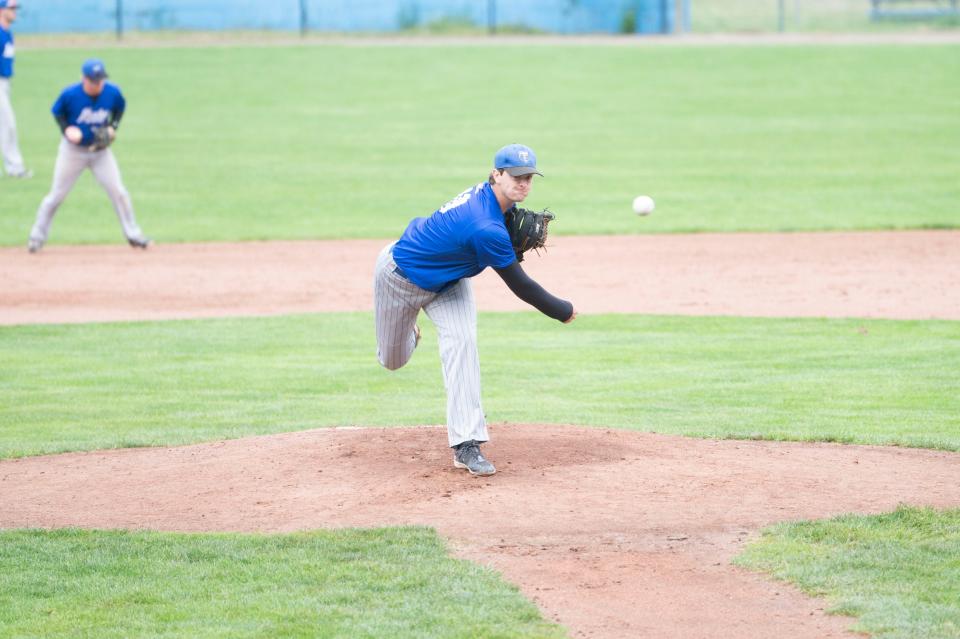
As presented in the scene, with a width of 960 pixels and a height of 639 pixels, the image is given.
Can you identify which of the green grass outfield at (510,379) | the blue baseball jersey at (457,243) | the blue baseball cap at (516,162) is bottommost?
the green grass outfield at (510,379)

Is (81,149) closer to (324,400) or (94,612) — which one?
(324,400)

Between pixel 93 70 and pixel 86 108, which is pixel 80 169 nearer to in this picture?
pixel 86 108

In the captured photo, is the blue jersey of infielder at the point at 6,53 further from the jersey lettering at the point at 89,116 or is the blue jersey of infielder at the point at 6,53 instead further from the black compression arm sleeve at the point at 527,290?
the black compression arm sleeve at the point at 527,290

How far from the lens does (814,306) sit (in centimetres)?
1441

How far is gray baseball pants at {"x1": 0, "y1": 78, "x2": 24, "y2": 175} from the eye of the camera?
21.9 metres

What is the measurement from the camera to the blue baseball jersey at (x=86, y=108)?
647 inches

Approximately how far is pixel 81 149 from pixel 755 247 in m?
8.73

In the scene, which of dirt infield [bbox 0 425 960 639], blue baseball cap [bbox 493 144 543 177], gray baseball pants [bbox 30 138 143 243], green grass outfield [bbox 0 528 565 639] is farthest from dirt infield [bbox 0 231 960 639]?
gray baseball pants [bbox 30 138 143 243]

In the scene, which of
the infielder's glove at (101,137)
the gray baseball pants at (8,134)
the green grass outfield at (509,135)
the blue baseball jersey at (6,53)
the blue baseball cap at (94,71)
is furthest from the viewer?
the gray baseball pants at (8,134)

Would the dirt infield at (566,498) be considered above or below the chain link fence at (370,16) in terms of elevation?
below

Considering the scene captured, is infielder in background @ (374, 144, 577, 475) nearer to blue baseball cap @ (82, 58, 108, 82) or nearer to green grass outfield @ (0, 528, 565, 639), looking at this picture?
green grass outfield @ (0, 528, 565, 639)

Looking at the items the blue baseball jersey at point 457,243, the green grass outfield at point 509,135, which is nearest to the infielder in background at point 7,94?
the green grass outfield at point 509,135

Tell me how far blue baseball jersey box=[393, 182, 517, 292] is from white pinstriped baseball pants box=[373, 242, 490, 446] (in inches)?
3.6

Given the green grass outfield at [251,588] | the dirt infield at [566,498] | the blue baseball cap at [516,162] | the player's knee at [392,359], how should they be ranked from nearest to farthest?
the green grass outfield at [251,588] < the dirt infield at [566,498] < the blue baseball cap at [516,162] < the player's knee at [392,359]
